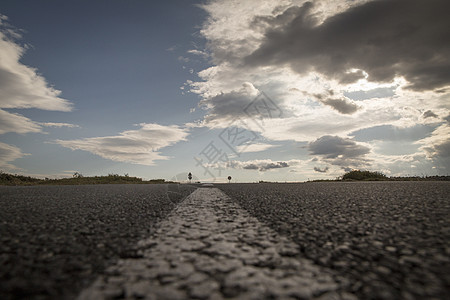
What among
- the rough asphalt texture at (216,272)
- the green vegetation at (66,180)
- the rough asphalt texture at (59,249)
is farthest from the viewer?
the green vegetation at (66,180)

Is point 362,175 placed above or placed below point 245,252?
above

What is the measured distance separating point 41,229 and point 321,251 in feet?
9.28

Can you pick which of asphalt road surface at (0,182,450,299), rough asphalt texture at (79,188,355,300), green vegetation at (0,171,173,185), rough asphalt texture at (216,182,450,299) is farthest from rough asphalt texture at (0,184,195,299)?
green vegetation at (0,171,173,185)

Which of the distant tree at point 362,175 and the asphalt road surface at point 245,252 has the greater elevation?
the distant tree at point 362,175

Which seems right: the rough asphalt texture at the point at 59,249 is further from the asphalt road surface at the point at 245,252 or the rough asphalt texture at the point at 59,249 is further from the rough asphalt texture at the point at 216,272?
the rough asphalt texture at the point at 216,272

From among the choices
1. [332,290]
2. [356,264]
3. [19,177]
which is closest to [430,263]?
[356,264]

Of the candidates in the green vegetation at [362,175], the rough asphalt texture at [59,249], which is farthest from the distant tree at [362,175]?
the rough asphalt texture at [59,249]

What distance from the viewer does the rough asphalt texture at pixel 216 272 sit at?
1397 mm

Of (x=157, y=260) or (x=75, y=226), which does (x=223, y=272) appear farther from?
(x=75, y=226)

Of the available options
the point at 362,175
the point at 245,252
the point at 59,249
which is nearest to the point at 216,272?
the point at 245,252

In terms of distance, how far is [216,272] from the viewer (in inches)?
66.1

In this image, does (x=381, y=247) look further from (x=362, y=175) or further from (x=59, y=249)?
(x=362, y=175)

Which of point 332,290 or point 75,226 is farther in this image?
point 75,226

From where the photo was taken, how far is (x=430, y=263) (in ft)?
5.86
